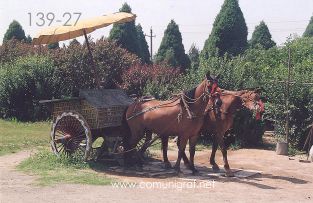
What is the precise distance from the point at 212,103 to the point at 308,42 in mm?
17804

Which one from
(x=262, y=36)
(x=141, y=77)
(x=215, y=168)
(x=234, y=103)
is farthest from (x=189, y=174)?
(x=262, y=36)

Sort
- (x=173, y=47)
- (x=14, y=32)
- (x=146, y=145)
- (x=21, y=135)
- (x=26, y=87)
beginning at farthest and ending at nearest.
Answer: (x=14, y=32) → (x=173, y=47) → (x=26, y=87) → (x=21, y=135) → (x=146, y=145)

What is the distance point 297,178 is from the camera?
31.7 ft

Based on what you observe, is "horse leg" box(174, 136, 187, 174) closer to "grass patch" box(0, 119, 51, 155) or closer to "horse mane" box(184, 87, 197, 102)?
"horse mane" box(184, 87, 197, 102)

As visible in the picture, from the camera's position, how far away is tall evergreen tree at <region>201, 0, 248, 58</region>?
87.7ft

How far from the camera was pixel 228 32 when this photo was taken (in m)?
27.0

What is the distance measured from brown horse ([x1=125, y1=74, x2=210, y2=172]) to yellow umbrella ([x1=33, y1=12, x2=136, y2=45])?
2.02m

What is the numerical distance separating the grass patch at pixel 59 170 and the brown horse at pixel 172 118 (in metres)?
1.25

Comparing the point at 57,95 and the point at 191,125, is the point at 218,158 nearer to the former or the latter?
the point at 191,125

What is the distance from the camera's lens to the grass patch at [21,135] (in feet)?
43.6

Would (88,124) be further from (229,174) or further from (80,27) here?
(229,174)

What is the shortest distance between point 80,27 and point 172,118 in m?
2.82

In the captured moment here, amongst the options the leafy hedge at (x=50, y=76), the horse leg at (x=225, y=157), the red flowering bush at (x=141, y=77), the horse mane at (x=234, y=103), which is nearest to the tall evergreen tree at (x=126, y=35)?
the leafy hedge at (x=50, y=76)

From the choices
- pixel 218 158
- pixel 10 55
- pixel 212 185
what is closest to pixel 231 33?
pixel 10 55
